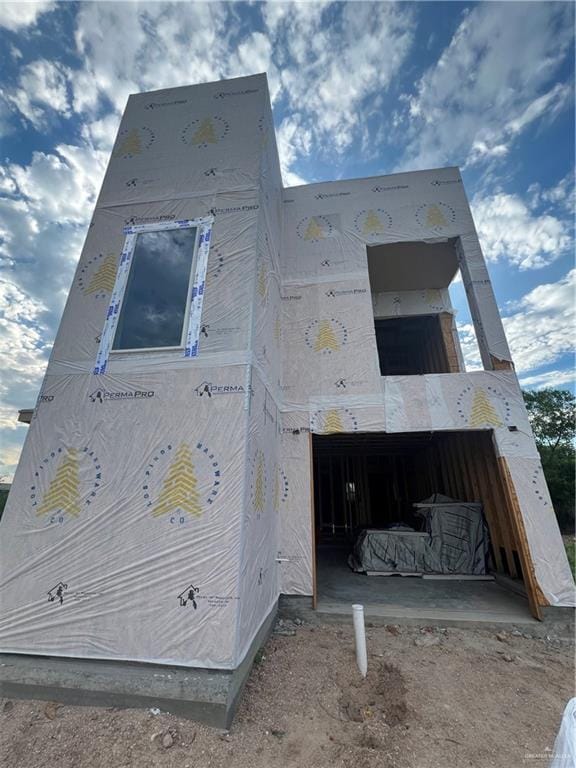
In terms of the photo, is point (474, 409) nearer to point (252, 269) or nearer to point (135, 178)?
point (252, 269)

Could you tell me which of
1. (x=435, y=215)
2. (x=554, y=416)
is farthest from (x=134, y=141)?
(x=554, y=416)

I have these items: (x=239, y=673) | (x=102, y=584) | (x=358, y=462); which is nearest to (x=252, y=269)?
(x=102, y=584)

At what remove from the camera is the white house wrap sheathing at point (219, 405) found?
2.71 meters

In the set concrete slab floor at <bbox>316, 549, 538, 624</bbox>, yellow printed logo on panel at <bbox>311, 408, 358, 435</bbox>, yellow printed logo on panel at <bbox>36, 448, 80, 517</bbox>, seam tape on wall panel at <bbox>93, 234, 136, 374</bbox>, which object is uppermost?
seam tape on wall panel at <bbox>93, 234, 136, 374</bbox>

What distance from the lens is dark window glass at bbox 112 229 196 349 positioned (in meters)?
3.69

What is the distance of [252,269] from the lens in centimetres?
388

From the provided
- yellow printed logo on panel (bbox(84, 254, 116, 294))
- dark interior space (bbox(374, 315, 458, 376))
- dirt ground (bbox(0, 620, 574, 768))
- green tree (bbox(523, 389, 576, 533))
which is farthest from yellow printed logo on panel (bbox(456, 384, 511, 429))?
green tree (bbox(523, 389, 576, 533))

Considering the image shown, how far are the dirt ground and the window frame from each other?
2.99m

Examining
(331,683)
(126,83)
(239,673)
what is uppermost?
(126,83)

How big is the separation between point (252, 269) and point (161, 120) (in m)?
3.72

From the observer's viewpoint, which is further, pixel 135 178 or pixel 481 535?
pixel 481 535

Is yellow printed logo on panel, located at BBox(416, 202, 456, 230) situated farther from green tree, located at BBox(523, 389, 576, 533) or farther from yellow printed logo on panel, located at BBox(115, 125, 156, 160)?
green tree, located at BBox(523, 389, 576, 533)

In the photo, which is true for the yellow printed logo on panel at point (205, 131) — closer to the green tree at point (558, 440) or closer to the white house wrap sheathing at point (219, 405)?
the white house wrap sheathing at point (219, 405)

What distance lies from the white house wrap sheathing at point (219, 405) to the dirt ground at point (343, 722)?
1.30 ft
